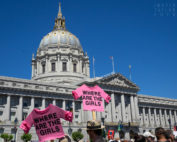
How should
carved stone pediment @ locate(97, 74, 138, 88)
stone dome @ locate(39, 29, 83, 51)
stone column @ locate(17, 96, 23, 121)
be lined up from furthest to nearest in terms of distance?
stone dome @ locate(39, 29, 83, 51)
carved stone pediment @ locate(97, 74, 138, 88)
stone column @ locate(17, 96, 23, 121)

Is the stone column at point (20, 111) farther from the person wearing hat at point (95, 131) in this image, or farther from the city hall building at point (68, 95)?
the person wearing hat at point (95, 131)

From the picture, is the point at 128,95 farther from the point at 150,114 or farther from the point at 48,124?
the point at 48,124

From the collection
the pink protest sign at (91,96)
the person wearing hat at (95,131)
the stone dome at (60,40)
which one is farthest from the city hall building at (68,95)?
the person wearing hat at (95,131)

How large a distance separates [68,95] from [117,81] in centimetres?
1651

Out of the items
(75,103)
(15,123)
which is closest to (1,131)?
(15,123)

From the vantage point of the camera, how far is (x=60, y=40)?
291ft

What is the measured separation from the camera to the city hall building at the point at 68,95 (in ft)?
180

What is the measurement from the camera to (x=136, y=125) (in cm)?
7031

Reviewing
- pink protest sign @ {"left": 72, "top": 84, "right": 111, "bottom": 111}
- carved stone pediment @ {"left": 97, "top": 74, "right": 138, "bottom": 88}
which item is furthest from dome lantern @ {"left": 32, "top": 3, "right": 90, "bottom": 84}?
pink protest sign @ {"left": 72, "top": 84, "right": 111, "bottom": 111}

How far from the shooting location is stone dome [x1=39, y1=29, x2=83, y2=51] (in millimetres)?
87925

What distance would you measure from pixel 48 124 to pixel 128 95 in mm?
65283

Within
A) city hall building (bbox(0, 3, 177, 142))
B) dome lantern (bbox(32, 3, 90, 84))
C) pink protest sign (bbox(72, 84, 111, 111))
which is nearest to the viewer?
pink protest sign (bbox(72, 84, 111, 111))

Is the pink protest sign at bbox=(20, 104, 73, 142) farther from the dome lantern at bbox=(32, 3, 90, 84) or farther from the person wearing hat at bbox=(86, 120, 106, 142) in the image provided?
the dome lantern at bbox=(32, 3, 90, 84)

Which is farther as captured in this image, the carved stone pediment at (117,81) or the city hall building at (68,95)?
the carved stone pediment at (117,81)
